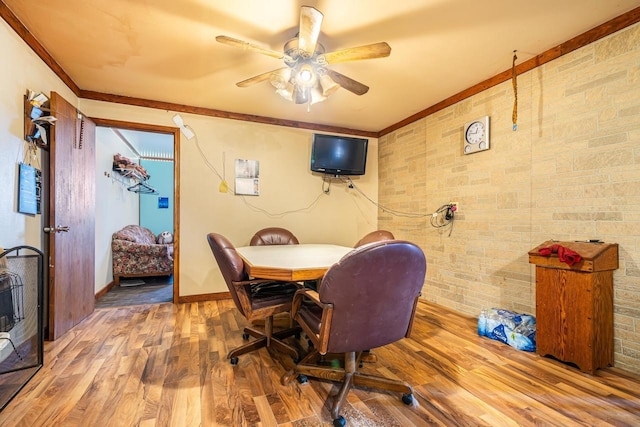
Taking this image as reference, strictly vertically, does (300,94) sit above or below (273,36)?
below

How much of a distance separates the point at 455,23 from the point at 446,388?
98.9 inches

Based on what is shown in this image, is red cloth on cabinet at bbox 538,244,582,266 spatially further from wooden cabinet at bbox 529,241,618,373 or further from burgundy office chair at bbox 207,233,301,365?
burgundy office chair at bbox 207,233,301,365

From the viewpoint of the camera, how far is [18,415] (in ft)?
4.69

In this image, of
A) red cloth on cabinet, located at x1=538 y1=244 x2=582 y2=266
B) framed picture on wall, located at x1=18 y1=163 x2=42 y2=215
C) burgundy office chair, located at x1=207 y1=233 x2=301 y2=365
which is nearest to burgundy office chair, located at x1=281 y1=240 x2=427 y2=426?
burgundy office chair, located at x1=207 y1=233 x2=301 y2=365

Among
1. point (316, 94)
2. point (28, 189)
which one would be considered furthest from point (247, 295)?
point (28, 189)

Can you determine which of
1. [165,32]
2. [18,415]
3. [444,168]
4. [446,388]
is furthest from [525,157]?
[18,415]

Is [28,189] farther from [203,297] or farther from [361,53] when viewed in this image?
[361,53]

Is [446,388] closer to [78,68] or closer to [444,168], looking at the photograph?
[444,168]

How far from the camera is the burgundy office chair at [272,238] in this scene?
328cm

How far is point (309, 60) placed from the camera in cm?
205

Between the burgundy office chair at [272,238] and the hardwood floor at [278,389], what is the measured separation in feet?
3.67

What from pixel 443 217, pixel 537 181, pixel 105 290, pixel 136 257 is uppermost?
pixel 537 181

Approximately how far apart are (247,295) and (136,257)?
3.45 meters

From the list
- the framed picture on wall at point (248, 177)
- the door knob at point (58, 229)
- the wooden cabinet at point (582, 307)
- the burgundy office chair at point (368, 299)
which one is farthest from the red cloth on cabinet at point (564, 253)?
the door knob at point (58, 229)
